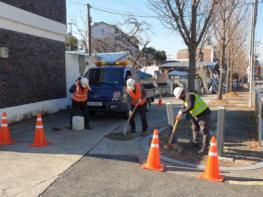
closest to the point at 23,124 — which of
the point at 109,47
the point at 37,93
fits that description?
the point at 37,93

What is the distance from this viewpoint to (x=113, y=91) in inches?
454

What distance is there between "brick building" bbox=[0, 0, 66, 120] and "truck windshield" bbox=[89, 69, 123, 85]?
2140 mm

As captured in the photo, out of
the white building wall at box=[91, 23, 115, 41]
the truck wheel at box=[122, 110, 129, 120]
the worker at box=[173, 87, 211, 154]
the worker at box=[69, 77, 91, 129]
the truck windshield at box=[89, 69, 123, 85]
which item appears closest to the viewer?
the worker at box=[173, 87, 211, 154]

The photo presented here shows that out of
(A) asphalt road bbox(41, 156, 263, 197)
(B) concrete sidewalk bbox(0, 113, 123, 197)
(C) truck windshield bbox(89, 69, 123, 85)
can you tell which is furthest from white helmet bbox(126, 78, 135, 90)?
(A) asphalt road bbox(41, 156, 263, 197)

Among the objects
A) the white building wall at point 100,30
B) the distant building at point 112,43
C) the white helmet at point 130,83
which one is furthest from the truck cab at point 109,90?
the white building wall at point 100,30

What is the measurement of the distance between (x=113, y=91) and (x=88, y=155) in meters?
4.69

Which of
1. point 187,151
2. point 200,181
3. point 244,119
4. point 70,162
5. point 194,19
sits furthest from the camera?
point 244,119

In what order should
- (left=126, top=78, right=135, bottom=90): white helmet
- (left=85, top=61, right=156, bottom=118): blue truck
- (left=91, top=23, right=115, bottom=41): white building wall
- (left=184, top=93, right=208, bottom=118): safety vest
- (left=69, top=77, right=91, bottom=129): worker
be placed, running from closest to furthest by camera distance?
(left=184, top=93, right=208, bottom=118): safety vest → (left=126, top=78, right=135, bottom=90): white helmet → (left=69, top=77, right=91, bottom=129): worker → (left=85, top=61, right=156, bottom=118): blue truck → (left=91, top=23, right=115, bottom=41): white building wall

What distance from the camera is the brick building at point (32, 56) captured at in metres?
10.9

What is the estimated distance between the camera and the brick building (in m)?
10.9

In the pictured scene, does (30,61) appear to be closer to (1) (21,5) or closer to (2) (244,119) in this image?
(1) (21,5)

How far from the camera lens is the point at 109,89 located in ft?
38.3

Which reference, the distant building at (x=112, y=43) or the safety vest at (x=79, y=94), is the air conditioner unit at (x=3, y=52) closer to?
the safety vest at (x=79, y=94)

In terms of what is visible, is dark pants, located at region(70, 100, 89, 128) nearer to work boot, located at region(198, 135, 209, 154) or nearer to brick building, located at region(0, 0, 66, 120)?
brick building, located at region(0, 0, 66, 120)
